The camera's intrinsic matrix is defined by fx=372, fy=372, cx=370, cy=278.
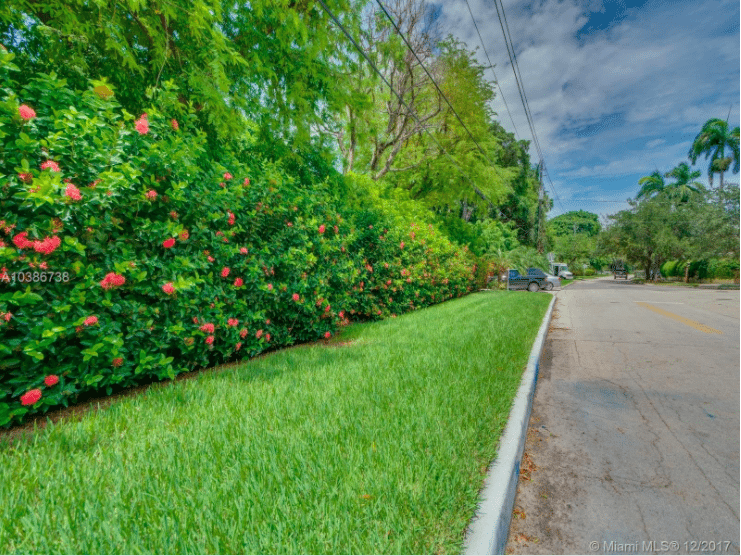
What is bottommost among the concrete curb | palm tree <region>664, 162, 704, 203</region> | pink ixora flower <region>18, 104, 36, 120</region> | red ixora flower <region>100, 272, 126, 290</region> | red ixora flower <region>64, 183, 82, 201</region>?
the concrete curb

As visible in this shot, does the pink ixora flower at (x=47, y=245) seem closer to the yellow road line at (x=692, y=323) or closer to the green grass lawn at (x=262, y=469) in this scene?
the green grass lawn at (x=262, y=469)

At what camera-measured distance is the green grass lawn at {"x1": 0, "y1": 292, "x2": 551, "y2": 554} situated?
1625 mm

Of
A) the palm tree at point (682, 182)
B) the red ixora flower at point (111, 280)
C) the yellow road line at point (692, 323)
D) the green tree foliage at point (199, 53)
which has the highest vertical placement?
the palm tree at point (682, 182)

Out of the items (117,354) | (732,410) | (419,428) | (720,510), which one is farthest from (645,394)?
(117,354)

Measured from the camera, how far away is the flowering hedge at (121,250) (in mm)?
2641

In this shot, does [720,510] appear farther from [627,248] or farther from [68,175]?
[627,248]

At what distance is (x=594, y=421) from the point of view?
3.71 m

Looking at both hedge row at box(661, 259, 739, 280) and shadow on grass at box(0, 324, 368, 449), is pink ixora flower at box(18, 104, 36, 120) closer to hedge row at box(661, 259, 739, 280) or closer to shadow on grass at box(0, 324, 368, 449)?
shadow on grass at box(0, 324, 368, 449)

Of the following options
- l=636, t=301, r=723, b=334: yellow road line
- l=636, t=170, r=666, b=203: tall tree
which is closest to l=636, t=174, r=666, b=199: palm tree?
l=636, t=170, r=666, b=203: tall tree

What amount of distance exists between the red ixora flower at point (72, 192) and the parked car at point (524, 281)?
986 inches

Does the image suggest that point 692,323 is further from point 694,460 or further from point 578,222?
point 578,222

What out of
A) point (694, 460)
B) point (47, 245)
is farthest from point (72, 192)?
point (694, 460)

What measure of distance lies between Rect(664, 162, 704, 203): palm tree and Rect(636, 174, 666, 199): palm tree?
62.2 inches

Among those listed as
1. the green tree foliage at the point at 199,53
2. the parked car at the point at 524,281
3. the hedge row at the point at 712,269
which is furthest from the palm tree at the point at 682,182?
the green tree foliage at the point at 199,53
